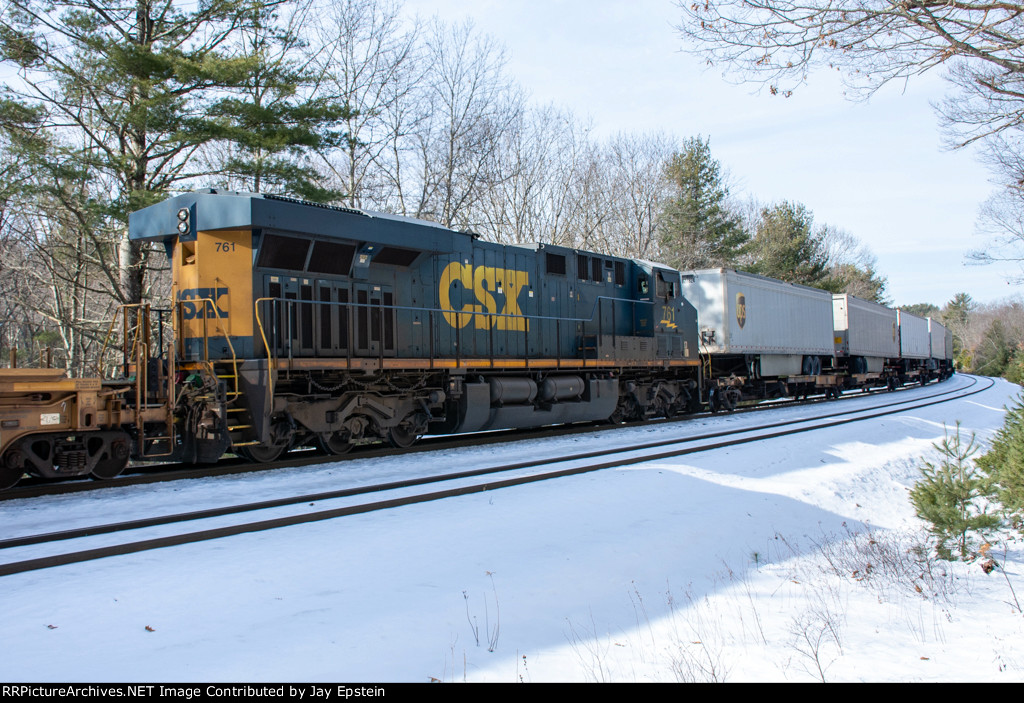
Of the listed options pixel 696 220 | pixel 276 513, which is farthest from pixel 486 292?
pixel 696 220

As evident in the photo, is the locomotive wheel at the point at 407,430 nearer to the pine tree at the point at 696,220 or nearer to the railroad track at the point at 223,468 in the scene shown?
the railroad track at the point at 223,468

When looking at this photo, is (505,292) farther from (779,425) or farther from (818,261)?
(818,261)

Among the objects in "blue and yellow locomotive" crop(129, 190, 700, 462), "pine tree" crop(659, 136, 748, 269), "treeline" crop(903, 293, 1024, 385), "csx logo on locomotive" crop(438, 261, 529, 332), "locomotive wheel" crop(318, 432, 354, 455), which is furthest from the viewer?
"treeline" crop(903, 293, 1024, 385)

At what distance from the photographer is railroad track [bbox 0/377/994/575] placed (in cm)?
519

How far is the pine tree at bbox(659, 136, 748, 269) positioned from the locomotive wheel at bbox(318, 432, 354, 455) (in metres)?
29.6

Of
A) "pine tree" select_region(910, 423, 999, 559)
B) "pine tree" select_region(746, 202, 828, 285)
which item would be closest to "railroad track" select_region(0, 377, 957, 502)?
"pine tree" select_region(910, 423, 999, 559)

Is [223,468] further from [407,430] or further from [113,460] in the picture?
[407,430]

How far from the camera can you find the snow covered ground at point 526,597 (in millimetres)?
3564

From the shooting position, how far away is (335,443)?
10.4 meters

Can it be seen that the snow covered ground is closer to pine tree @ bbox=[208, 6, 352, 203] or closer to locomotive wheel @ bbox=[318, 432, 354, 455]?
locomotive wheel @ bbox=[318, 432, 354, 455]

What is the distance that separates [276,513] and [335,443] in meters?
3.92

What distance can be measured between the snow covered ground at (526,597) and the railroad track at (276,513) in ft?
0.64

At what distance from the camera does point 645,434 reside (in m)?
13.6

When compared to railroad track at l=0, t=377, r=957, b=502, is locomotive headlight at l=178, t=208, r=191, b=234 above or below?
above
